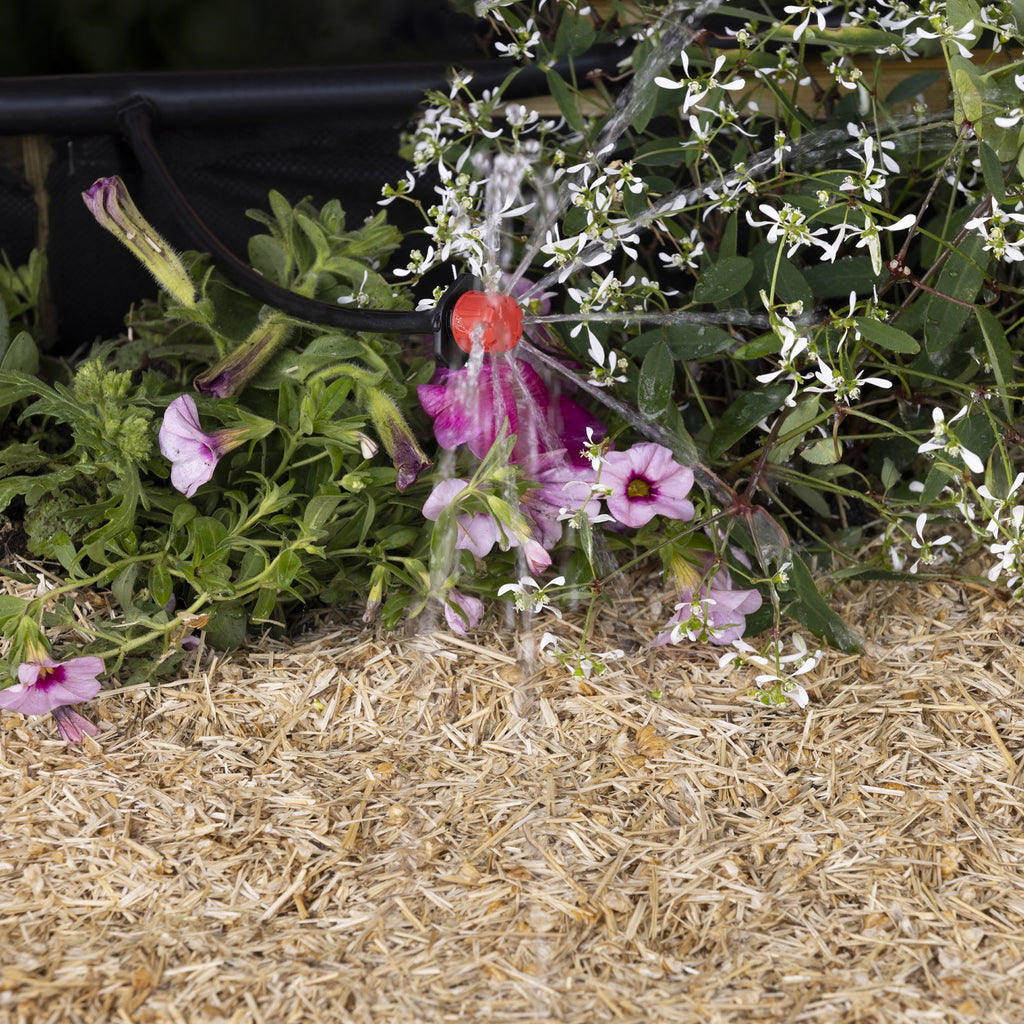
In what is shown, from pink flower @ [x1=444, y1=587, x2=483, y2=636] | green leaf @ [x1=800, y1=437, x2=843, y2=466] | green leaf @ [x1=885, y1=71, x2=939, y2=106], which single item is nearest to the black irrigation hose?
pink flower @ [x1=444, y1=587, x2=483, y2=636]

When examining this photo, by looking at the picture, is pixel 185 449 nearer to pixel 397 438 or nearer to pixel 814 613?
pixel 397 438

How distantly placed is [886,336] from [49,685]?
0.75m

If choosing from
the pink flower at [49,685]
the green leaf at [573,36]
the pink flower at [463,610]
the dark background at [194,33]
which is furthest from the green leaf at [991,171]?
the dark background at [194,33]

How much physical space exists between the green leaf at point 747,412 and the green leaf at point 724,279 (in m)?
0.10

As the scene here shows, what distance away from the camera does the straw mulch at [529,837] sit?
692 mm

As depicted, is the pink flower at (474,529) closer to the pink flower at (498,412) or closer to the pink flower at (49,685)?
the pink flower at (498,412)

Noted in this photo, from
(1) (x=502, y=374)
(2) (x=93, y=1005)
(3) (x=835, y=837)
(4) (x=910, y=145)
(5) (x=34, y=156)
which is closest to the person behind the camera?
(2) (x=93, y=1005)

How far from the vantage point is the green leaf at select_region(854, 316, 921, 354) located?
868 mm

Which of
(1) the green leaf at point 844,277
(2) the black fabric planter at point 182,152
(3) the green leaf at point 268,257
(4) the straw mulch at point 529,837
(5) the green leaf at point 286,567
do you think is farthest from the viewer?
(2) the black fabric planter at point 182,152

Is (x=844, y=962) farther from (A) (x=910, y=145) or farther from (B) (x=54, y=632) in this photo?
(A) (x=910, y=145)

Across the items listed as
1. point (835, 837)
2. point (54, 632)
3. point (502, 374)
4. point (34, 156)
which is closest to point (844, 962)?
point (835, 837)

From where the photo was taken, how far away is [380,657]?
3.29ft

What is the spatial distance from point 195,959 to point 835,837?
473 mm

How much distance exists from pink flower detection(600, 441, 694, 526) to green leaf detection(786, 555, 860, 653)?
0.37ft
